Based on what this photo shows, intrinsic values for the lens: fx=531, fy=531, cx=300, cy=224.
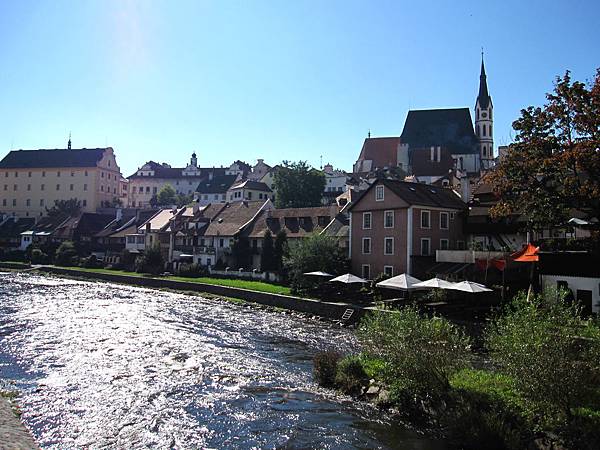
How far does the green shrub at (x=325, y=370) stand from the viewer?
1894cm

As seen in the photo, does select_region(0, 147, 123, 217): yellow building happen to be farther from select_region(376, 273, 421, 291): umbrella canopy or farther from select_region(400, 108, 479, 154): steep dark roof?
select_region(376, 273, 421, 291): umbrella canopy

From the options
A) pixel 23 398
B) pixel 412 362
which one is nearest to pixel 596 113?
pixel 412 362

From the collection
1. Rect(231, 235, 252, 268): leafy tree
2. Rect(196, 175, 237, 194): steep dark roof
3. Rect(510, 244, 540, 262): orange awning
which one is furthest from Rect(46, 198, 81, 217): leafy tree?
Rect(510, 244, 540, 262): orange awning

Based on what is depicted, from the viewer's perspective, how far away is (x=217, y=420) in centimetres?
1538

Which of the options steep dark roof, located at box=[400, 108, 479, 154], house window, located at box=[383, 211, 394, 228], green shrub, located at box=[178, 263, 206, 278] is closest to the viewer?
house window, located at box=[383, 211, 394, 228]

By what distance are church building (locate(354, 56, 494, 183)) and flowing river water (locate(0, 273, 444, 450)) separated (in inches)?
2569

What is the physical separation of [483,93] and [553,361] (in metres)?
105

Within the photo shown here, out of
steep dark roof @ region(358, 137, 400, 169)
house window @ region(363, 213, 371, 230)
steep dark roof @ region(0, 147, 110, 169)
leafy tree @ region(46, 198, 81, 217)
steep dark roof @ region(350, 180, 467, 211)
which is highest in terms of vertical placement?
steep dark roof @ region(358, 137, 400, 169)

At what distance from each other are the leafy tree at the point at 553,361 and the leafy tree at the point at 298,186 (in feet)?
206

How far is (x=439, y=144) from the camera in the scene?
330 feet

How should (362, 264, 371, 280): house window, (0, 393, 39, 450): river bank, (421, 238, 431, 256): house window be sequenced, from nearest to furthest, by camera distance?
(0, 393, 39, 450): river bank
(421, 238, 431, 256): house window
(362, 264, 371, 280): house window

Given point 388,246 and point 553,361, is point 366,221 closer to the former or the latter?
point 388,246

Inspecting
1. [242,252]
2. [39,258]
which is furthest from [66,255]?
[242,252]

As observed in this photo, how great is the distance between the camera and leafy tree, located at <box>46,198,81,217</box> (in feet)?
293
